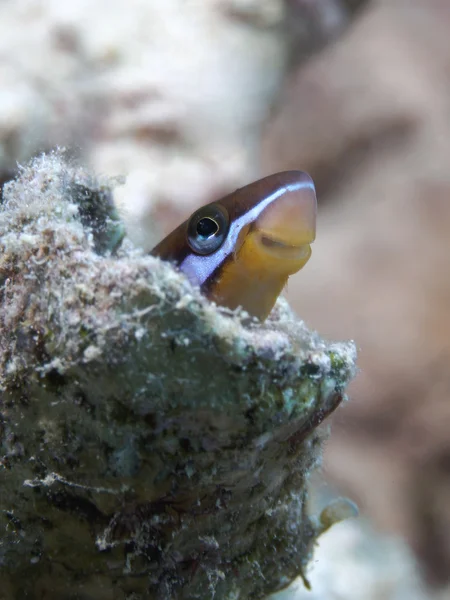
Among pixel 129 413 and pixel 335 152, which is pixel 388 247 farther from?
pixel 129 413

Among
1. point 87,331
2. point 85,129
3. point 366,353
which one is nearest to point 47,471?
point 87,331

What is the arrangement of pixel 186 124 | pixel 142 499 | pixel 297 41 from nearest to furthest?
pixel 142 499
pixel 186 124
pixel 297 41

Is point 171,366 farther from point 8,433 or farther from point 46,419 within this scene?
point 8,433

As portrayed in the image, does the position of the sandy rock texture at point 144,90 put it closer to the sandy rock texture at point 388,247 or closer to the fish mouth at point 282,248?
the sandy rock texture at point 388,247

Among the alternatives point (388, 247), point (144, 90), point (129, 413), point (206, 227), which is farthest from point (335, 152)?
point (129, 413)

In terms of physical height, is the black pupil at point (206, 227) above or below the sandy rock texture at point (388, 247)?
below

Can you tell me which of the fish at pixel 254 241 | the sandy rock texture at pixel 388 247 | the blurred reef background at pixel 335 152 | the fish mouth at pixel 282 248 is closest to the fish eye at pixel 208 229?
the fish at pixel 254 241

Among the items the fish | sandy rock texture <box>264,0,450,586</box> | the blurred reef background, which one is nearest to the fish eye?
the fish

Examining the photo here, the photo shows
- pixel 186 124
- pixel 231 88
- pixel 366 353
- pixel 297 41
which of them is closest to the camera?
pixel 366 353
